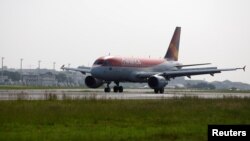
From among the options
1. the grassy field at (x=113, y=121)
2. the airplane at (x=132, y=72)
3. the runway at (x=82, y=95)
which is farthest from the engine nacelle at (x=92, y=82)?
the grassy field at (x=113, y=121)

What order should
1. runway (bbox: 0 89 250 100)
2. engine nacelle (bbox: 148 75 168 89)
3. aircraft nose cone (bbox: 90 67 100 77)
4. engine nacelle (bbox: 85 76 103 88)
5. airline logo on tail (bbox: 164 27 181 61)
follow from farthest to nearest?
airline logo on tail (bbox: 164 27 181 61) → engine nacelle (bbox: 85 76 103 88) → aircraft nose cone (bbox: 90 67 100 77) → engine nacelle (bbox: 148 75 168 89) → runway (bbox: 0 89 250 100)

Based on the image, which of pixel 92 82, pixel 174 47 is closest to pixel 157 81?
pixel 92 82

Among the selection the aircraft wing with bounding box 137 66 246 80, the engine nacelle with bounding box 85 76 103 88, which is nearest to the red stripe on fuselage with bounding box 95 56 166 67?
the aircraft wing with bounding box 137 66 246 80

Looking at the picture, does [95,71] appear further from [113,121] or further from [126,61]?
[113,121]

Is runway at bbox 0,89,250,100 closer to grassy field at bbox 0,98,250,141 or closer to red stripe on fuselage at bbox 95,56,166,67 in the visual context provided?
red stripe on fuselage at bbox 95,56,166,67

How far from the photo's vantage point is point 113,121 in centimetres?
2242

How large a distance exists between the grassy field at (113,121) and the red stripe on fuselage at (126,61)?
1218 inches

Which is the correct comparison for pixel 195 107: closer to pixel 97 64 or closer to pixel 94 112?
pixel 94 112

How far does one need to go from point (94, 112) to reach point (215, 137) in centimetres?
1027

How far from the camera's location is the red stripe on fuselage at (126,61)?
60.2m

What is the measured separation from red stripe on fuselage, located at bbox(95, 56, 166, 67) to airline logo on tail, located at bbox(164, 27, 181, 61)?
5.31m

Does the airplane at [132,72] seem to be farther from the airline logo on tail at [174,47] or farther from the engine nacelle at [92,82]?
the airline logo on tail at [174,47]

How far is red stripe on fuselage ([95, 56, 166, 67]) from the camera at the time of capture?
60.2 meters

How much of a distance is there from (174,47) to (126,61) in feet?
42.4
